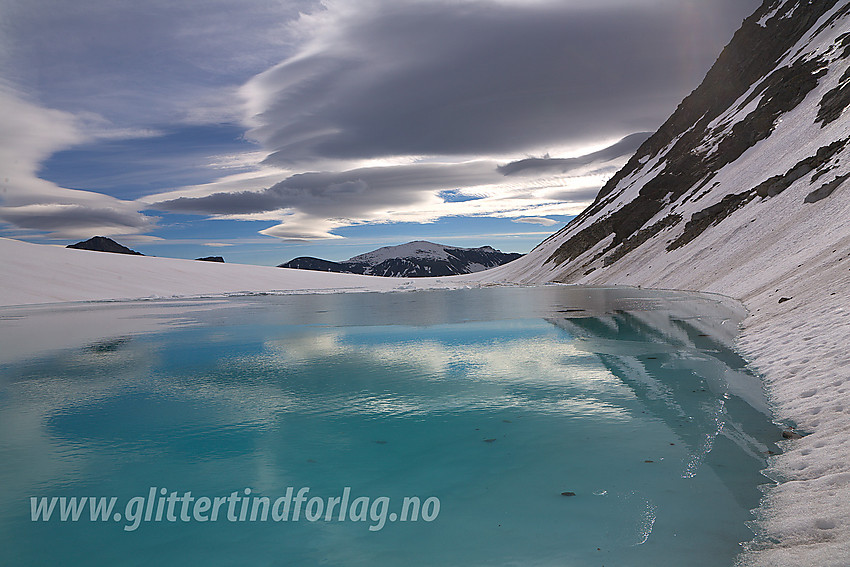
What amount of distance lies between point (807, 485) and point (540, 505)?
3690 mm

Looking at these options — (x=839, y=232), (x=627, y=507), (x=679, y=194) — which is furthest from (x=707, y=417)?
(x=679, y=194)

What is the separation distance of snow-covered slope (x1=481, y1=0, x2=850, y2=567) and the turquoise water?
2.60 feet

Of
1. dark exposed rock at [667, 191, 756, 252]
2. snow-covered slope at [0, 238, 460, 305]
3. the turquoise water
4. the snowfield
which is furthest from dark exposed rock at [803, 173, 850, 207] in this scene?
snow-covered slope at [0, 238, 460, 305]

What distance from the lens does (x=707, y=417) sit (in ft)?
35.4

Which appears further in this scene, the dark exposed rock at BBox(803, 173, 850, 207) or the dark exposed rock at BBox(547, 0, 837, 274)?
the dark exposed rock at BBox(547, 0, 837, 274)

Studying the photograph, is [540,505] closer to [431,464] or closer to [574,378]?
[431,464]

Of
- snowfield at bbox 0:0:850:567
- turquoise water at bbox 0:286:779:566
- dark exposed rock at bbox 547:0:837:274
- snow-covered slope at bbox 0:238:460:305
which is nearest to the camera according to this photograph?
turquoise water at bbox 0:286:779:566

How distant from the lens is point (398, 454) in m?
9.38

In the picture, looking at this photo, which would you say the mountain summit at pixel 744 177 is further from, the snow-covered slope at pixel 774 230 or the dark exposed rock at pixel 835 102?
the snow-covered slope at pixel 774 230

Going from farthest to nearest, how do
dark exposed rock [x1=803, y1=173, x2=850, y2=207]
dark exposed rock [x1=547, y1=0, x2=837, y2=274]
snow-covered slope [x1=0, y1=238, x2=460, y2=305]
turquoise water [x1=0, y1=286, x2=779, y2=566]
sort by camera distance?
dark exposed rock [x1=547, y1=0, x2=837, y2=274] → snow-covered slope [x1=0, y1=238, x2=460, y2=305] → dark exposed rock [x1=803, y1=173, x2=850, y2=207] → turquoise water [x1=0, y1=286, x2=779, y2=566]

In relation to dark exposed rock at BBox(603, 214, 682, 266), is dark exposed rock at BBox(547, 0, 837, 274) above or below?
above

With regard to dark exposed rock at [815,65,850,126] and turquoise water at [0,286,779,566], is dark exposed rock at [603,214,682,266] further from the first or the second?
turquoise water at [0,286,779,566]

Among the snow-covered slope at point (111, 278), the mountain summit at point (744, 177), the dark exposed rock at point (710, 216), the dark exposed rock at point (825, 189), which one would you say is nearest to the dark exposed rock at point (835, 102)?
the mountain summit at point (744, 177)

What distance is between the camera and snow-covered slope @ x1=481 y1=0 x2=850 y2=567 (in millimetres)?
7516
